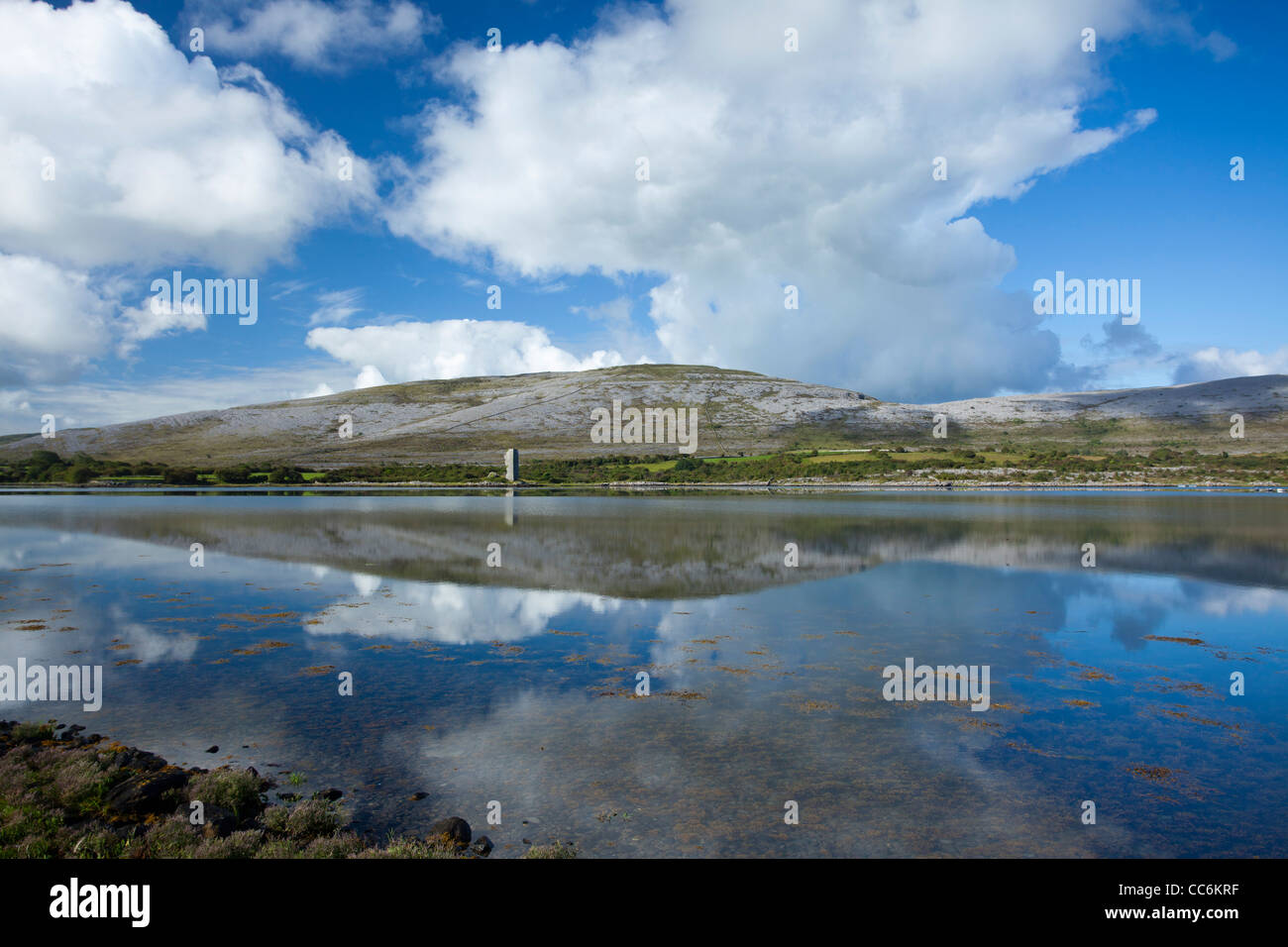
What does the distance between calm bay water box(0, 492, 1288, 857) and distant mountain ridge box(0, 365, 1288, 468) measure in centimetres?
11896

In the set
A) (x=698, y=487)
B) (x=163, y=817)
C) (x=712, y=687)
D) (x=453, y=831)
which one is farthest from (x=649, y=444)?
(x=453, y=831)

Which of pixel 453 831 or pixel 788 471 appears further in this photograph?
pixel 788 471

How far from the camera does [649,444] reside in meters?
166

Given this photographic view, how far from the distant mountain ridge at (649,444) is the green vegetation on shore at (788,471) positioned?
1925 centimetres

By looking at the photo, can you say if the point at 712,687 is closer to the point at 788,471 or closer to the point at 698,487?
the point at 698,487

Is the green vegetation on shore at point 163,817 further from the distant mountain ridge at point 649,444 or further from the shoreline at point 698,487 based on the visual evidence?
the distant mountain ridge at point 649,444

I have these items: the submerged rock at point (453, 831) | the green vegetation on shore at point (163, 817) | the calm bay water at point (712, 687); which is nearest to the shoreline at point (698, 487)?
the calm bay water at point (712, 687)

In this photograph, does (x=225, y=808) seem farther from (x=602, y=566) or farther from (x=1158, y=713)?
(x=602, y=566)

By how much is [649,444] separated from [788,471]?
5936 cm

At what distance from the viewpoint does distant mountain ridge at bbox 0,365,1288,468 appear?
485ft

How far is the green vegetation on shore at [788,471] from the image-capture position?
99562 mm

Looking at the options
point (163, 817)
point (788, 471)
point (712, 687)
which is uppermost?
point (788, 471)

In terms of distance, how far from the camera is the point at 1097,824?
293 inches
